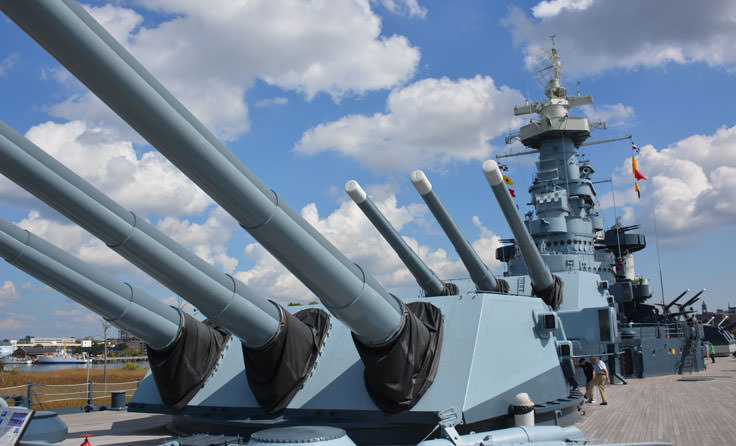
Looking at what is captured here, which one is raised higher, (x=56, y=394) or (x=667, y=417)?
(x=56, y=394)

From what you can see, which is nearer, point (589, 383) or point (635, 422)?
point (635, 422)

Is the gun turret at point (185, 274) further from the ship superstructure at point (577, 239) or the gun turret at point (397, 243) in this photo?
the ship superstructure at point (577, 239)

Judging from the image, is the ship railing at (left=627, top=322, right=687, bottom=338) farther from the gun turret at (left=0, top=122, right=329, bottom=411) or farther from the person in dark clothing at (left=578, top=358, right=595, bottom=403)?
the gun turret at (left=0, top=122, right=329, bottom=411)

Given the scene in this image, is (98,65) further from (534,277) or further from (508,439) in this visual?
(534,277)

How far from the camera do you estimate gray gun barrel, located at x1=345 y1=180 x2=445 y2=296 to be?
915cm

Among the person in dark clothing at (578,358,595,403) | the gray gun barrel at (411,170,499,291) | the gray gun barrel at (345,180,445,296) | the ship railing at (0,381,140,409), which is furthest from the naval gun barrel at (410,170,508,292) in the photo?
the ship railing at (0,381,140,409)

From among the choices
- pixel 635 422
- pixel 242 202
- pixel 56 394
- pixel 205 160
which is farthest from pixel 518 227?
pixel 56 394

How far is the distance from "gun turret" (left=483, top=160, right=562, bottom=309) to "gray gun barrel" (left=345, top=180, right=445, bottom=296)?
5.76ft

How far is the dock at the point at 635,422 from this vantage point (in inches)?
287

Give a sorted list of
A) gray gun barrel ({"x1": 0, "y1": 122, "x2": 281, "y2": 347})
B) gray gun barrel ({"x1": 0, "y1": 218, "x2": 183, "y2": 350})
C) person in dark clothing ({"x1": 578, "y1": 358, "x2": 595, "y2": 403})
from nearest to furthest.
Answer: gray gun barrel ({"x1": 0, "y1": 122, "x2": 281, "y2": 347}) → gray gun barrel ({"x1": 0, "y1": 218, "x2": 183, "y2": 350}) → person in dark clothing ({"x1": 578, "y1": 358, "x2": 595, "y2": 403})

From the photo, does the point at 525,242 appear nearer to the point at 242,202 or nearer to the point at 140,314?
the point at 140,314

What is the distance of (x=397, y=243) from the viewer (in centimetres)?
1038

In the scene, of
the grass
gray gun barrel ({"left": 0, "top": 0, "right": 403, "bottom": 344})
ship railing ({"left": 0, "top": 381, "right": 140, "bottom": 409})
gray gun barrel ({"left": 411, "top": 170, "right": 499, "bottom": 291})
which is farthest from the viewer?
the grass

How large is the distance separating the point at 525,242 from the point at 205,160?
286 inches
